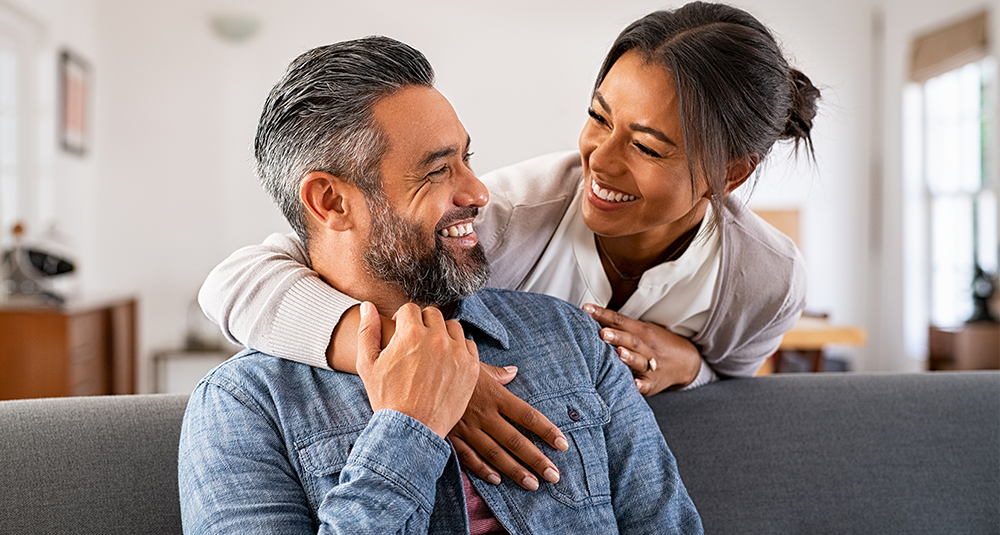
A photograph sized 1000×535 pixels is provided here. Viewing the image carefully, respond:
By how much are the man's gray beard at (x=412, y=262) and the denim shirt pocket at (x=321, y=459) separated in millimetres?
262

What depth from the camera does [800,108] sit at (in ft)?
4.81

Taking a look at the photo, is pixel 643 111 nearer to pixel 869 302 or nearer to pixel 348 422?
pixel 348 422

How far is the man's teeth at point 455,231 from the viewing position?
1255mm

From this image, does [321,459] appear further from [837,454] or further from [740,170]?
[837,454]

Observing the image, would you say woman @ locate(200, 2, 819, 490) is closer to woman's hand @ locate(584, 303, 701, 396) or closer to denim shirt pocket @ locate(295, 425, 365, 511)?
woman's hand @ locate(584, 303, 701, 396)

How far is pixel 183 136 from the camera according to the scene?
5.45 metres

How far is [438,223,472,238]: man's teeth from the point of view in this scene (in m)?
1.25

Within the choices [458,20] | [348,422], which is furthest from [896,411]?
[458,20]

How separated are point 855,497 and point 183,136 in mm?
4989

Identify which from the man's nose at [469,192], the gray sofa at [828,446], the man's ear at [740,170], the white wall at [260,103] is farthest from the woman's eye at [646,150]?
the white wall at [260,103]

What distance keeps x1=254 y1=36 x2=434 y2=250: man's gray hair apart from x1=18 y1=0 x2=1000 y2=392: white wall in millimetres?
4215

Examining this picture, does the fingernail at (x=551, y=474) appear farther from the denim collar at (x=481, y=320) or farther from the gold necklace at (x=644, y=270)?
the gold necklace at (x=644, y=270)

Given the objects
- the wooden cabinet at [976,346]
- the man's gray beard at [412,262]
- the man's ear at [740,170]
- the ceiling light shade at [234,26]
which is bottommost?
the wooden cabinet at [976,346]

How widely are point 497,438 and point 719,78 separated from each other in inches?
26.6
